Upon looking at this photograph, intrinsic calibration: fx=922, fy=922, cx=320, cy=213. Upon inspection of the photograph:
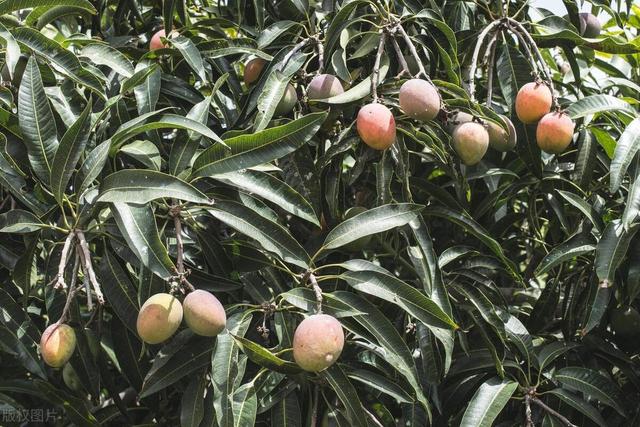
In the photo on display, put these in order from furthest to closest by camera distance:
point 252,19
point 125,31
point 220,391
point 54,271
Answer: point 125,31
point 252,19
point 54,271
point 220,391

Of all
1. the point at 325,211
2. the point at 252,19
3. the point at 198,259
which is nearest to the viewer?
the point at 325,211

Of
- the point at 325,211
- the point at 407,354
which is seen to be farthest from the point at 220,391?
the point at 325,211

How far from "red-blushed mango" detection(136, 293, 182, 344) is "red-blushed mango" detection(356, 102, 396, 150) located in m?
0.48

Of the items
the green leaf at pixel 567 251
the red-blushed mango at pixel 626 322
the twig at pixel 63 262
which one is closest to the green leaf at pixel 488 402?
the green leaf at pixel 567 251

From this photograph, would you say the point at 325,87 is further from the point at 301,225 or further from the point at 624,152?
the point at 624,152

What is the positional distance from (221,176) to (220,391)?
366 millimetres

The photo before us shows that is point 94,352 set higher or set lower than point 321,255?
lower

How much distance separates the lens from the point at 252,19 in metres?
2.41

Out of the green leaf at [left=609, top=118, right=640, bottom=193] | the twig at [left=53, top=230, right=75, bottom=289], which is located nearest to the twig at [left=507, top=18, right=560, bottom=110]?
the green leaf at [left=609, top=118, right=640, bottom=193]

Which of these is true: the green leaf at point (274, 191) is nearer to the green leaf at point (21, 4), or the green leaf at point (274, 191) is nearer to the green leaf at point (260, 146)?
the green leaf at point (260, 146)

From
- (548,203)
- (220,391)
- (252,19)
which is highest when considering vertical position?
(252,19)

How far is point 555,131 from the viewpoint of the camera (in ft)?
5.92

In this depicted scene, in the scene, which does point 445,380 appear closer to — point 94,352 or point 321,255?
point 321,255

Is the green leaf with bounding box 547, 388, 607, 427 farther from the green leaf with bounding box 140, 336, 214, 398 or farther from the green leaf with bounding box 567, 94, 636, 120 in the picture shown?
the green leaf with bounding box 140, 336, 214, 398
